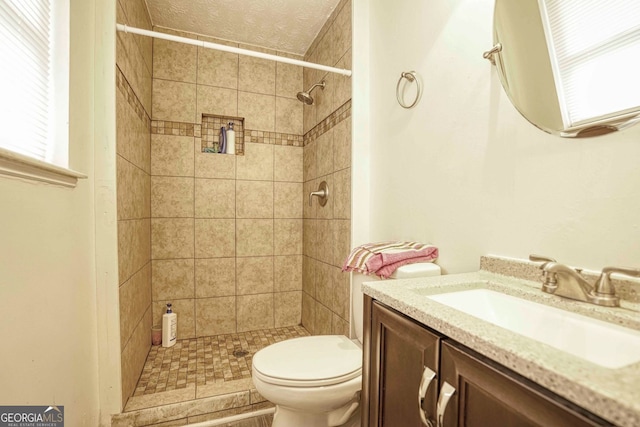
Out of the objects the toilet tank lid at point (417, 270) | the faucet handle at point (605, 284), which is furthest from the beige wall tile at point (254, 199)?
the faucet handle at point (605, 284)

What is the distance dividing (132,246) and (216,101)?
133cm

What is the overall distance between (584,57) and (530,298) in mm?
626

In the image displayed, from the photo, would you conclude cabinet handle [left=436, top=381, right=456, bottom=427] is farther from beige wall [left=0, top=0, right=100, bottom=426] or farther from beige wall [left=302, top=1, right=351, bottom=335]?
beige wall [left=302, top=1, right=351, bottom=335]

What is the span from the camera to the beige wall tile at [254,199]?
2441 mm

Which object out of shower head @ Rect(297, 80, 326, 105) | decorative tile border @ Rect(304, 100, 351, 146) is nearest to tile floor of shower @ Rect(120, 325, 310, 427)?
decorative tile border @ Rect(304, 100, 351, 146)

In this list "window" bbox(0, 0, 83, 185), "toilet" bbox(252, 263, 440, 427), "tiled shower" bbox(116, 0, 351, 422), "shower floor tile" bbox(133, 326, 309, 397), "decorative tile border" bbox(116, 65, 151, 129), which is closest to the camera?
"window" bbox(0, 0, 83, 185)

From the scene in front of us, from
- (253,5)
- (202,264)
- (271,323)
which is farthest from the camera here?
(271,323)

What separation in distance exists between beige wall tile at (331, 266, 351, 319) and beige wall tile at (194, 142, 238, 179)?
1.16m

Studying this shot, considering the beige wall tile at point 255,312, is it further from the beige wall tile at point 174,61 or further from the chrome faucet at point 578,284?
the chrome faucet at point 578,284

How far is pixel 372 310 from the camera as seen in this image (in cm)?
81

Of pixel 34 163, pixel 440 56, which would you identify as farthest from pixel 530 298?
pixel 34 163

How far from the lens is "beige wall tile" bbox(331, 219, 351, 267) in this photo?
177 centimetres

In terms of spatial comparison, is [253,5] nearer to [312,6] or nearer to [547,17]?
[312,6]

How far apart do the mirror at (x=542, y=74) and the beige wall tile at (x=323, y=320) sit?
1630 millimetres
